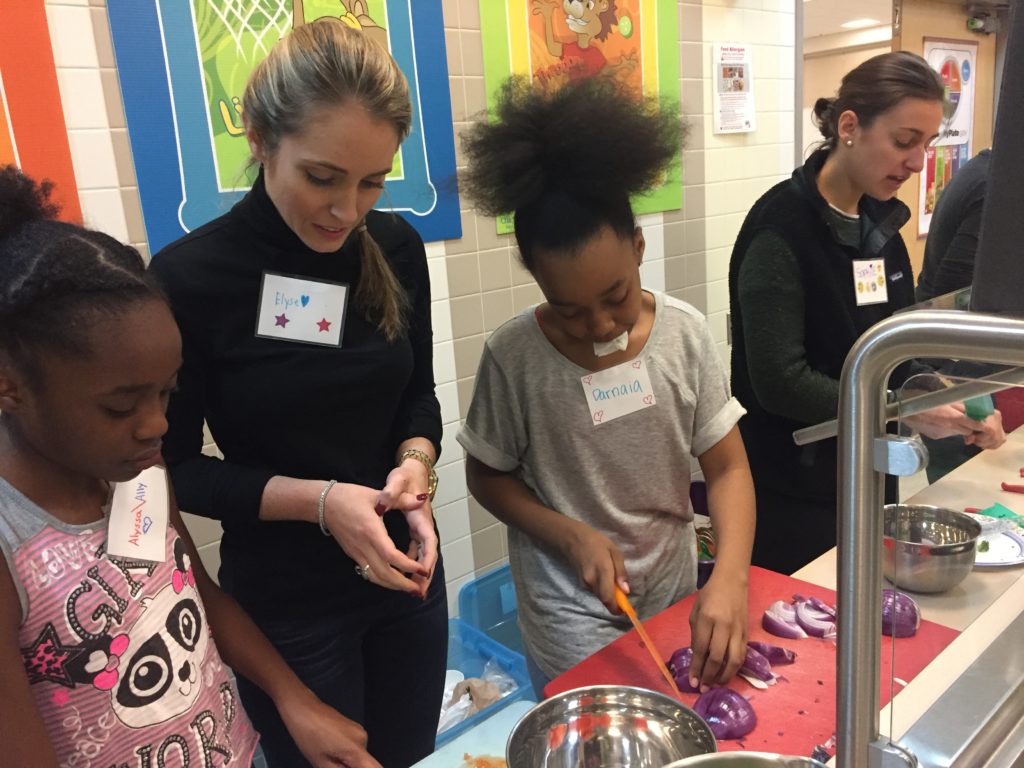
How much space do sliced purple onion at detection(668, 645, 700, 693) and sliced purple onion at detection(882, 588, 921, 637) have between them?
1.01 feet

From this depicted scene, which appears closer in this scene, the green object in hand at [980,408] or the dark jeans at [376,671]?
the green object in hand at [980,408]

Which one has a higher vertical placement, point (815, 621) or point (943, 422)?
point (943, 422)

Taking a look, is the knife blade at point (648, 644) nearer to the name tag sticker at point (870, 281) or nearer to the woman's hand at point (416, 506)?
the woman's hand at point (416, 506)

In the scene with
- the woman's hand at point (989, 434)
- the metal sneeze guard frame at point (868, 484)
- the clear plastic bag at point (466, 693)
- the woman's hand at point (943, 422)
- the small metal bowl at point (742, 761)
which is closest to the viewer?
the metal sneeze guard frame at point (868, 484)

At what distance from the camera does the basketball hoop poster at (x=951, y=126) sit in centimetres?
464

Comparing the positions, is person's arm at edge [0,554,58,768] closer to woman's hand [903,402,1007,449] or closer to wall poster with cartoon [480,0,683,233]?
woman's hand [903,402,1007,449]

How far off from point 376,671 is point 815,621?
2.33 ft

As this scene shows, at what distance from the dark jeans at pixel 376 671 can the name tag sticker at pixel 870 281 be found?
43.2 inches

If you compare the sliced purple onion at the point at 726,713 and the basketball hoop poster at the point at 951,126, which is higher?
the basketball hoop poster at the point at 951,126

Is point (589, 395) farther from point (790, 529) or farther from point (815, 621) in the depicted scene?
point (790, 529)

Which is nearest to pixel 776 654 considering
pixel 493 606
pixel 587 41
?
pixel 493 606

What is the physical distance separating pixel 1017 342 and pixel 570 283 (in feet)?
2.36

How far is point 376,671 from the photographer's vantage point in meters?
1.30

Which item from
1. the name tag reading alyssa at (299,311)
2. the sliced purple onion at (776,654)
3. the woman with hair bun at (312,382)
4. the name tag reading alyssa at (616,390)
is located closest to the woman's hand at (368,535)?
the woman with hair bun at (312,382)
